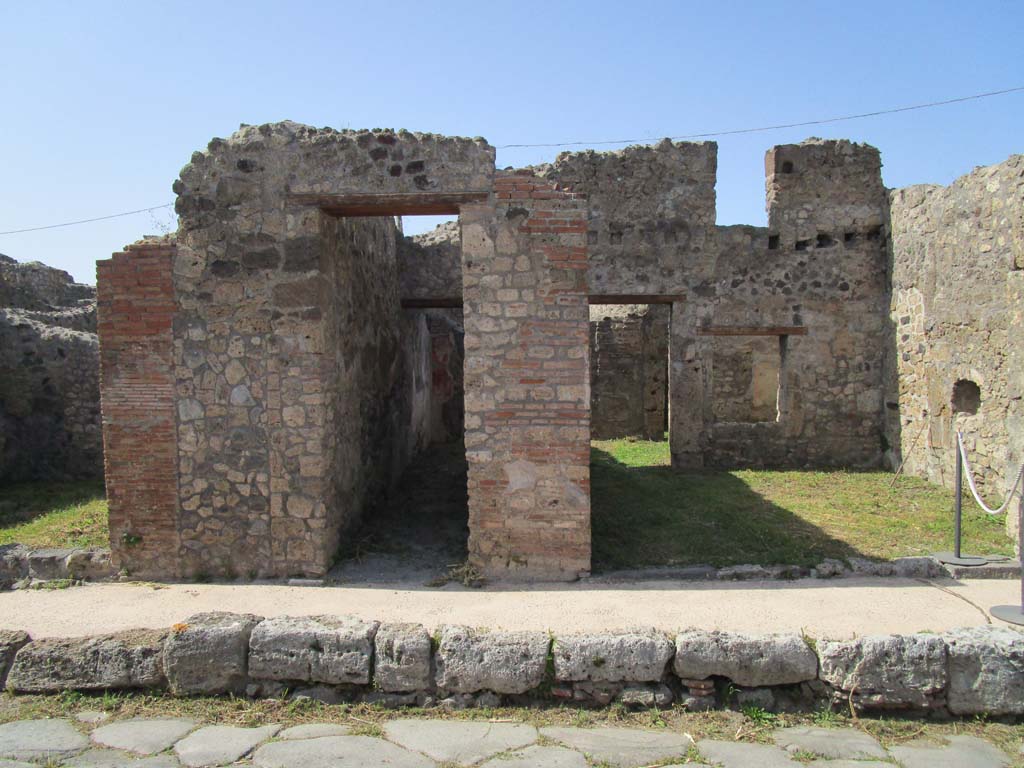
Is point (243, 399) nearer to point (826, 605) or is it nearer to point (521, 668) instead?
point (521, 668)

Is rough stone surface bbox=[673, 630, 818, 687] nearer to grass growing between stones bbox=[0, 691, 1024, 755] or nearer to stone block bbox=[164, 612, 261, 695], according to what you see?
grass growing between stones bbox=[0, 691, 1024, 755]

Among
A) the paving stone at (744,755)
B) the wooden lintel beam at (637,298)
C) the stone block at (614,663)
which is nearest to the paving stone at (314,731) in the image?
the stone block at (614,663)

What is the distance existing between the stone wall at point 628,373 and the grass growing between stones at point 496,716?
431 inches

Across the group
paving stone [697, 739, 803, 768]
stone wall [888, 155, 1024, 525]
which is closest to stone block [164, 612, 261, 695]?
paving stone [697, 739, 803, 768]

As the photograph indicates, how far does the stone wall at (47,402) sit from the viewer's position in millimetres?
10547

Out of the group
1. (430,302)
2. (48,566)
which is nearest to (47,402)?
(48,566)

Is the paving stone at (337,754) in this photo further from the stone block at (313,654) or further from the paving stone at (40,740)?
the paving stone at (40,740)

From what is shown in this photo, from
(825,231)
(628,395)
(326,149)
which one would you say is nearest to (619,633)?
(326,149)

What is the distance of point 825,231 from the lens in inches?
438

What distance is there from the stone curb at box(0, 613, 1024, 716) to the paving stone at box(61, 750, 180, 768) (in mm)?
648

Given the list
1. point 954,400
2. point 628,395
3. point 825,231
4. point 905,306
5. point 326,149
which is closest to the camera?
point 326,149

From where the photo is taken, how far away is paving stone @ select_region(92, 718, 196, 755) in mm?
3650

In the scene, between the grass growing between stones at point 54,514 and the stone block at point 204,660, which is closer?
the stone block at point 204,660

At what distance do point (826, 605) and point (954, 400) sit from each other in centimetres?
556
